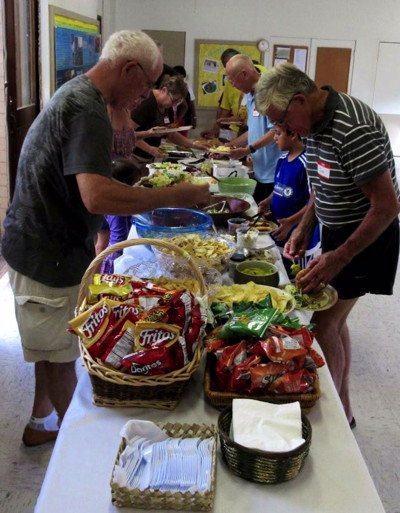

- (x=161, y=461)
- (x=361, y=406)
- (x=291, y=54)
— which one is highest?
(x=291, y=54)

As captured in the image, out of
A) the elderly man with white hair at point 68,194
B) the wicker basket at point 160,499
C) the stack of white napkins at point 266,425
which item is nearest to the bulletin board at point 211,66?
the elderly man with white hair at point 68,194

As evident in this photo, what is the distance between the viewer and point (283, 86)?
1.71 m

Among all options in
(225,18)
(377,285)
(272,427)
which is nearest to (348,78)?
(225,18)

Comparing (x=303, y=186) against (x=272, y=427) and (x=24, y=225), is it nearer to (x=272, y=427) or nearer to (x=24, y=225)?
(x=24, y=225)

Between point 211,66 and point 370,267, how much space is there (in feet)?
20.1

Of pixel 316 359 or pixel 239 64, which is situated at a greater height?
pixel 239 64

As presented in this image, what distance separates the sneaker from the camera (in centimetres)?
205

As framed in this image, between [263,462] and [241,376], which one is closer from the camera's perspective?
[263,462]

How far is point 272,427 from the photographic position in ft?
3.17

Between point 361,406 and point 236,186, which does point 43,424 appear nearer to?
point 361,406

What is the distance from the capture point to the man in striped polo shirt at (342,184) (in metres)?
1.64

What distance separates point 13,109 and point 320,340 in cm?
317

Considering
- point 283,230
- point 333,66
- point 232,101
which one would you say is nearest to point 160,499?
point 283,230

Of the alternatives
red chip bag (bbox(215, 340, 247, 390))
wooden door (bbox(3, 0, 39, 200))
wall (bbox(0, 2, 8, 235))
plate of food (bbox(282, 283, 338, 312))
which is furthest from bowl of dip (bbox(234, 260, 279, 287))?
wooden door (bbox(3, 0, 39, 200))
